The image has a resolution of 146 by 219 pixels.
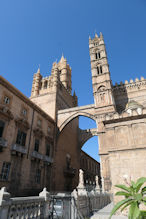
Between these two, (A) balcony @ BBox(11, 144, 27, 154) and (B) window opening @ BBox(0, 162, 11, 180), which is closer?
(B) window opening @ BBox(0, 162, 11, 180)

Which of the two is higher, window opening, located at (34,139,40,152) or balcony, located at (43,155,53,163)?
window opening, located at (34,139,40,152)

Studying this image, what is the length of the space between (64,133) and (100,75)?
37.4ft

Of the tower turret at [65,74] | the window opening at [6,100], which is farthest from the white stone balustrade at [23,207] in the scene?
the tower turret at [65,74]

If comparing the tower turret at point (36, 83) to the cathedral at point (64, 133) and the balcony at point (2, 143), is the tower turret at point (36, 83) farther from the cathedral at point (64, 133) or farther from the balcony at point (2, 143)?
the balcony at point (2, 143)

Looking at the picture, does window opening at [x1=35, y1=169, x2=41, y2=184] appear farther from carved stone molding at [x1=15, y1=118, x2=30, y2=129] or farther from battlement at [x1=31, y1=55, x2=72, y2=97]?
battlement at [x1=31, y1=55, x2=72, y2=97]

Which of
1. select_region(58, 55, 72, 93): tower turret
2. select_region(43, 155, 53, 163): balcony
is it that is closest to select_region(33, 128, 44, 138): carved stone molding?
select_region(43, 155, 53, 163): balcony

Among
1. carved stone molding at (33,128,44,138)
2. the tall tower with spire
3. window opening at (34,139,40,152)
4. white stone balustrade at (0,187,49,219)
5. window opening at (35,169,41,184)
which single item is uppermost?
the tall tower with spire

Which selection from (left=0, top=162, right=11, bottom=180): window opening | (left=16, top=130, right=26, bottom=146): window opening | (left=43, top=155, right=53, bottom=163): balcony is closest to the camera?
(left=0, top=162, right=11, bottom=180): window opening

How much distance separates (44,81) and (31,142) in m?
14.7

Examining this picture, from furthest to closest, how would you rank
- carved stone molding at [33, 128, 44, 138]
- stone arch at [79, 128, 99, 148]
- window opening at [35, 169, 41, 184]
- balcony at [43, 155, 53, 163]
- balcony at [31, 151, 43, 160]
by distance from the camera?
1. stone arch at [79, 128, 99, 148]
2. balcony at [43, 155, 53, 163]
3. carved stone molding at [33, 128, 44, 138]
4. window opening at [35, 169, 41, 184]
5. balcony at [31, 151, 43, 160]

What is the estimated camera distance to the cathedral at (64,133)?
12.1 meters

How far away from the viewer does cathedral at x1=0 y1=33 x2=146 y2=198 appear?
1208 cm

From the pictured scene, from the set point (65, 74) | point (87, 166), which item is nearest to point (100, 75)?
point (65, 74)

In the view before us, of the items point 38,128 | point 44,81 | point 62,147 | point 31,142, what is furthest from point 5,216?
point 44,81
